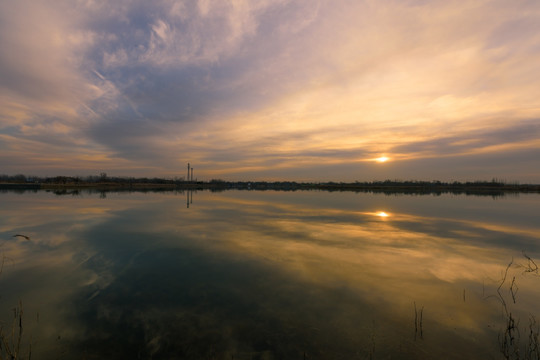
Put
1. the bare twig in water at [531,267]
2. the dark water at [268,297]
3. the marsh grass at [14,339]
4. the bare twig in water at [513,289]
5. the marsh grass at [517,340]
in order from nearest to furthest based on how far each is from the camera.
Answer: the marsh grass at [14,339]
the marsh grass at [517,340]
the dark water at [268,297]
the bare twig in water at [513,289]
the bare twig in water at [531,267]

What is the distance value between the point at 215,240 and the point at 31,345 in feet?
29.3

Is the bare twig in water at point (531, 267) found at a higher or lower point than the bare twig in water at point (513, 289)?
higher

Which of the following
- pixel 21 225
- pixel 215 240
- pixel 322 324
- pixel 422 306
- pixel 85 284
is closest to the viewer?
pixel 322 324

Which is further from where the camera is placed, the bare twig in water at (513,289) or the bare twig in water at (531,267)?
the bare twig in water at (531,267)

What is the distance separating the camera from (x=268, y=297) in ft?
23.0

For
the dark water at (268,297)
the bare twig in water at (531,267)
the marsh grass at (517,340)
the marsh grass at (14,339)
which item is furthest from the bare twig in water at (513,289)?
the marsh grass at (14,339)

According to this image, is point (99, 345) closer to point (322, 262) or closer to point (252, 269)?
point (252, 269)

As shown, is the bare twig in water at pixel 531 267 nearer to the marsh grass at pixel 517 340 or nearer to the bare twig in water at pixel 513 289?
the bare twig in water at pixel 513 289

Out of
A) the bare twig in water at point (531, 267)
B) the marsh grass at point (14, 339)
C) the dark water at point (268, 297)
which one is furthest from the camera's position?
the bare twig in water at point (531, 267)

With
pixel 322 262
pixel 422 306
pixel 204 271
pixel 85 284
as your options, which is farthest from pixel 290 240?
pixel 85 284

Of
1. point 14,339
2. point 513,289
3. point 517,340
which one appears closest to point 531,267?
point 513,289

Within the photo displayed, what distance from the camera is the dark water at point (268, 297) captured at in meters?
4.95

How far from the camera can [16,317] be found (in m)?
5.79

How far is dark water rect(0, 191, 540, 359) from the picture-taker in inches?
195
